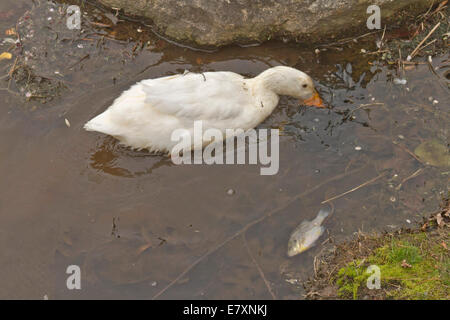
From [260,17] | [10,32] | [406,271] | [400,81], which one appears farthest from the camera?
[10,32]

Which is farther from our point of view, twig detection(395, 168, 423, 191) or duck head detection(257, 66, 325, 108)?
duck head detection(257, 66, 325, 108)

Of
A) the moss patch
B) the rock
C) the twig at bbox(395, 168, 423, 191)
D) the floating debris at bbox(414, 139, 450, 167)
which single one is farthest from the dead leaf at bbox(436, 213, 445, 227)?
the rock

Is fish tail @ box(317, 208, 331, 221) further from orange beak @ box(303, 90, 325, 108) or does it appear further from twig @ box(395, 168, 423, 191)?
orange beak @ box(303, 90, 325, 108)

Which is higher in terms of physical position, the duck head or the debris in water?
the debris in water

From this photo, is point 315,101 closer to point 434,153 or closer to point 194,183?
point 434,153

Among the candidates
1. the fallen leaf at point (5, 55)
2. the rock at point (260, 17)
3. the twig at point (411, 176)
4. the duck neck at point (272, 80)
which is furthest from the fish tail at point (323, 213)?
the fallen leaf at point (5, 55)

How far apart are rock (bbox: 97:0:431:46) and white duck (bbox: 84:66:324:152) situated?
0.73m

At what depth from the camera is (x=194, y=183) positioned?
14.8 feet

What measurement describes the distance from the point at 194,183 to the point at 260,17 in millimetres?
2121

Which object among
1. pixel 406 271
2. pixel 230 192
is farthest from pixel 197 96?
pixel 406 271

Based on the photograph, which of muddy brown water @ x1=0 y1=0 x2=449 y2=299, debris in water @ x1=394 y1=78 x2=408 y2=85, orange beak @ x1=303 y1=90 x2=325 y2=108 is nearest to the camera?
muddy brown water @ x1=0 y1=0 x2=449 y2=299

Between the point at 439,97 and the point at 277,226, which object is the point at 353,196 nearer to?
the point at 277,226

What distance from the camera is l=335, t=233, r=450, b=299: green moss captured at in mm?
3688

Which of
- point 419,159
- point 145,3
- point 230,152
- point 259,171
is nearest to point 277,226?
point 259,171
